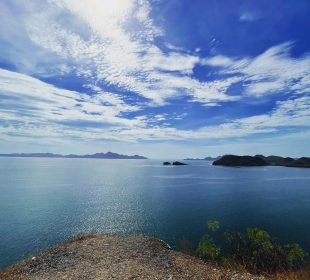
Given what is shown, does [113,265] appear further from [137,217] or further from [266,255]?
[137,217]

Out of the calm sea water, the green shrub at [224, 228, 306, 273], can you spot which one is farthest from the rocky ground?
the calm sea water

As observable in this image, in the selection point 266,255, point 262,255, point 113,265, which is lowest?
point 262,255

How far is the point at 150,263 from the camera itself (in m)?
25.8

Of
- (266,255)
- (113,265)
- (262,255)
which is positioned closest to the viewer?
(113,265)

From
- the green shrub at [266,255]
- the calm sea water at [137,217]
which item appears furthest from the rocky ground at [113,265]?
the calm sea water at [137,217]

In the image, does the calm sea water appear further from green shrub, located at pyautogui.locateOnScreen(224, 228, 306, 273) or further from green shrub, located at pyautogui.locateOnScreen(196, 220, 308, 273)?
green shrub, located at pyautogui.locateOnScreen(224, 228, 306, 273)

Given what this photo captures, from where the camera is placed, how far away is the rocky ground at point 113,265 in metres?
22.1

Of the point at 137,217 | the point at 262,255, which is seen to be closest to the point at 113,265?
the point at 262,255

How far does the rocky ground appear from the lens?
22.1 metres

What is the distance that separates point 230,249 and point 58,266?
88.9 feet

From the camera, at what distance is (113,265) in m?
24.5

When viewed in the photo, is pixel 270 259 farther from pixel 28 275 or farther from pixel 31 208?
pixel 31 208

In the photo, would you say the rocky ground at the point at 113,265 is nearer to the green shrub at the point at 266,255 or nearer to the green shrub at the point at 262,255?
the green shrub at the point at 262,255

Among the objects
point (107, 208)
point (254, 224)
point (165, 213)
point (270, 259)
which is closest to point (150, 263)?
point (270, 259)
